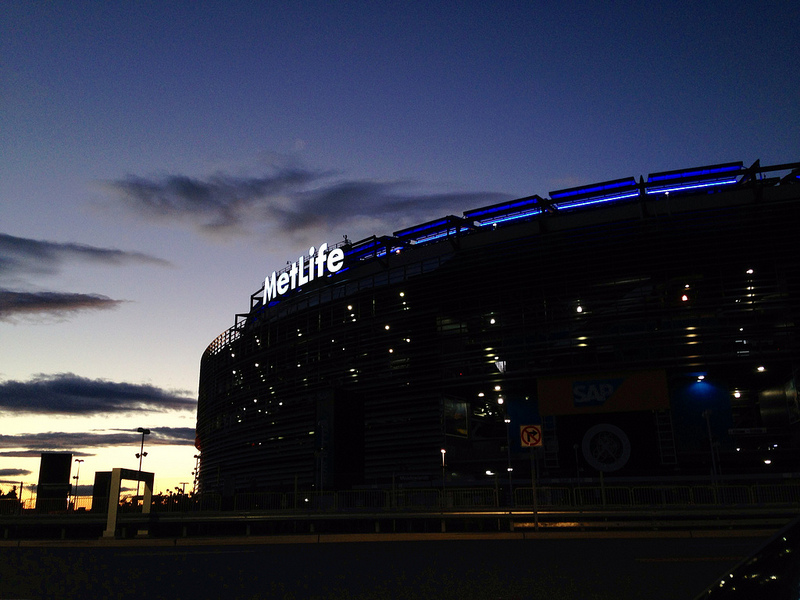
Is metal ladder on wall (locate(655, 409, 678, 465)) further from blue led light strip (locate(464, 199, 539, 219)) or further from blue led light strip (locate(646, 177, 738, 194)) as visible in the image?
blue led light strip (locate(464, 199, 539, 219))

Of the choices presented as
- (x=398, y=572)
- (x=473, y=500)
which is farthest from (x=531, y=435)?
(x=398, y=572)

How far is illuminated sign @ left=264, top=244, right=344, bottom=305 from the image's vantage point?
165 feet

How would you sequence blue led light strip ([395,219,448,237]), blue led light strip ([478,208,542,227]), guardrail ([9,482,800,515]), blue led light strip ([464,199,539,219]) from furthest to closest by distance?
1. blue led light strip ([395,219,448,237])
2. blue led light strip ([478,208,542,227])
3. blue led light strip ([464,199,539,219])
4. guardrail ([9,482,800,515])

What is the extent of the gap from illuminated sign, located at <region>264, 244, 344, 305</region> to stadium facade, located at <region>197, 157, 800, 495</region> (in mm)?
3544

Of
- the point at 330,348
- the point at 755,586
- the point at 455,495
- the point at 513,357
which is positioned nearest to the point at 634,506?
the point at 455,495

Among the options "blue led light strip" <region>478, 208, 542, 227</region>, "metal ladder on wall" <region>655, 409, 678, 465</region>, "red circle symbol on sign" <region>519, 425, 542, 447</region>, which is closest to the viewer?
"red circle symbol on sign" <region>519, 425, 542, 447</region>

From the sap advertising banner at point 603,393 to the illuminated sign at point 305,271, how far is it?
19129 mm

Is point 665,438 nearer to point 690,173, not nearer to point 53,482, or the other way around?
point 690,173

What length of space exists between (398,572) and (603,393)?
96.1 feet

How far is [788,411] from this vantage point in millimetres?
38031

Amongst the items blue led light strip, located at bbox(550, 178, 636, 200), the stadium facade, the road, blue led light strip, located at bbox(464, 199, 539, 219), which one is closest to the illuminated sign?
the stadium facade

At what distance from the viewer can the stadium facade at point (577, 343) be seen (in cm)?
3628

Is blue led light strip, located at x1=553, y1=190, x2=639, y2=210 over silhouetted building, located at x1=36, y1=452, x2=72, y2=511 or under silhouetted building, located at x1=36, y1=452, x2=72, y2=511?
over

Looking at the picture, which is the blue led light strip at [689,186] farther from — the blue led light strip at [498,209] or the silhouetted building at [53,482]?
the silhouetted building at [53,482]
